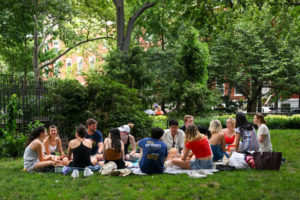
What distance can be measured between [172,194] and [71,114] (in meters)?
7.75

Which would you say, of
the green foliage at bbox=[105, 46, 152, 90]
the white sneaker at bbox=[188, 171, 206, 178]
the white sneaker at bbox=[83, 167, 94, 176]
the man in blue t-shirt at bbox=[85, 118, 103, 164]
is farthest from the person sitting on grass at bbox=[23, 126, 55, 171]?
the green foliage at bbox=[105, 46, 152, 90]

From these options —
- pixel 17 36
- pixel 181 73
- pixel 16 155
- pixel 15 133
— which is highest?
pixel 17 36

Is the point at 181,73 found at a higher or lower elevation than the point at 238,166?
higher

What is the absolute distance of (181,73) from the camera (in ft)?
63.0

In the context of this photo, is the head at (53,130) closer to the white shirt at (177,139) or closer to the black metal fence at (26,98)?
the white shirt at (177,139)

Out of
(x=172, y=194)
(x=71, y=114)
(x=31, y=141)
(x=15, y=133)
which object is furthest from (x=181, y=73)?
(x=172, y=194)

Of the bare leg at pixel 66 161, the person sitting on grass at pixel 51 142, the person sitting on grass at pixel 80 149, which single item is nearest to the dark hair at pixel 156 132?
the person sitting on grass at pixel 80 149

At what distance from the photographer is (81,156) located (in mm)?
7391

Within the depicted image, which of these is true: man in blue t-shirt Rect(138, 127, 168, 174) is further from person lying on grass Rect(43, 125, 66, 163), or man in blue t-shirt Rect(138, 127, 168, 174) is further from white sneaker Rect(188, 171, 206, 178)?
person lying on grass Rect(43, 125, 66, 163)

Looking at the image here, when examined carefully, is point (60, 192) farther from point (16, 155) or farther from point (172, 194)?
point (16, 155)

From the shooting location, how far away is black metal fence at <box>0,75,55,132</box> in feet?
36.3

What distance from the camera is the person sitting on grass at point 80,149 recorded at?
7.23m

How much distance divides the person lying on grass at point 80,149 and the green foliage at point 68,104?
4.88 m

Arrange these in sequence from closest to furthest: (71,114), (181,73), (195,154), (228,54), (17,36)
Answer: (195,154) < (71,114) < (17,36) < (181,73) < (228,54)
